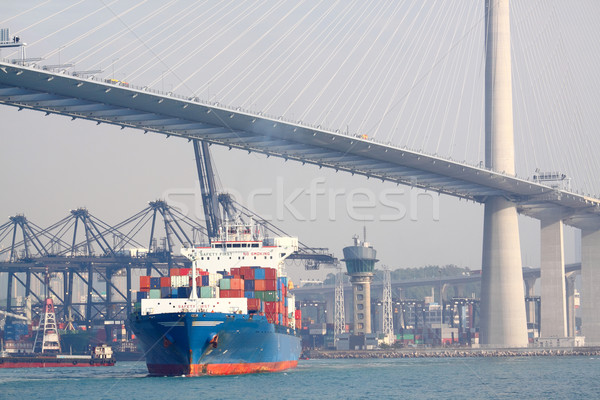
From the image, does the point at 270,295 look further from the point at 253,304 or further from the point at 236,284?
the point at 236,284

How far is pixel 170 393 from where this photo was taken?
4909cm

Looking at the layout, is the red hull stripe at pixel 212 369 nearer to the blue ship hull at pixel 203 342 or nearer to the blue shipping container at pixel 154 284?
the blue ship hull at pixel 203 342

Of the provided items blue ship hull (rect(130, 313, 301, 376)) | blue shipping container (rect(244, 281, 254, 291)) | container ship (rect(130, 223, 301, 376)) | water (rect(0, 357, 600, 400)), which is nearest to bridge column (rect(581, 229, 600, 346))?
water (rect(0, 357, 600, 400))

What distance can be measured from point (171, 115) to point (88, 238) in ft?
195

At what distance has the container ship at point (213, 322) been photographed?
56719 millimetres

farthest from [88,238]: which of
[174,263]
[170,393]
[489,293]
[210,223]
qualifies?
[170,393]

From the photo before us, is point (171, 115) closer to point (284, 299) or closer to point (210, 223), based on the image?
point (284, 299)

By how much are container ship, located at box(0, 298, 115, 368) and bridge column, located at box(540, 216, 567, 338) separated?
45.2 meters

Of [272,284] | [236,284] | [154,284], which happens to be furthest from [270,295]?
[154,284]

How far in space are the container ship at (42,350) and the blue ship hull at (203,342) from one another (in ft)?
102

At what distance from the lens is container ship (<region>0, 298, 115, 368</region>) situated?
9100 cm

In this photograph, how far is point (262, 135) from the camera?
76625mm

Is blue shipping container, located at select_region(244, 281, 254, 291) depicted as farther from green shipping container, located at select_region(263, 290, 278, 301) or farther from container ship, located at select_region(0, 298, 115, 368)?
container ship, located at select_region(0, 298, 115, 368)

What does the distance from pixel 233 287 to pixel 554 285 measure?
5575 cm
